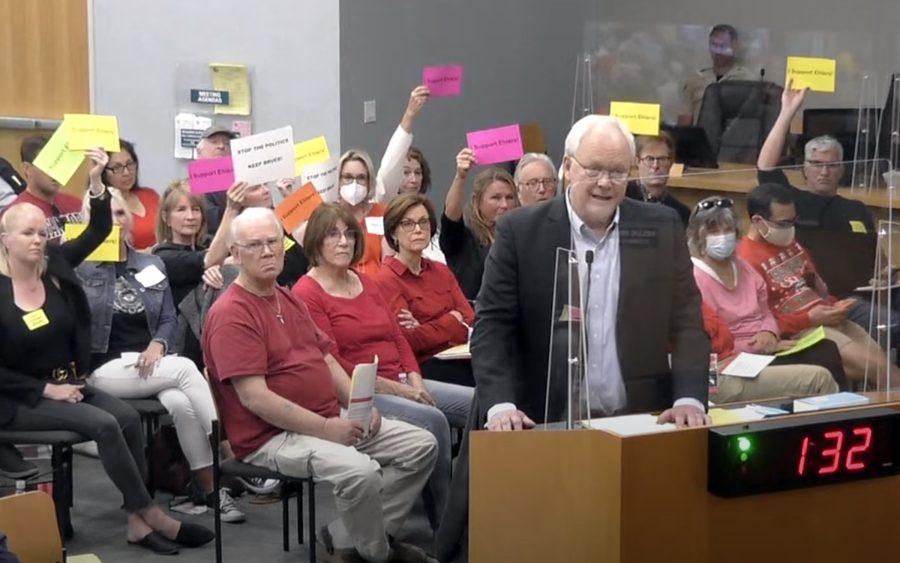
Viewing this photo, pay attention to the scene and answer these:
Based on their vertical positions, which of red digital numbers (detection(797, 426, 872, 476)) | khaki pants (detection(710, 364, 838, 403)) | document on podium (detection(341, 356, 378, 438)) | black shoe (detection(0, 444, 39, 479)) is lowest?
black shoe (detection(0, 444, 39, 479))

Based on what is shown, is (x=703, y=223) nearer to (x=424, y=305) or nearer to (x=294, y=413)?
(x=294, y=413)

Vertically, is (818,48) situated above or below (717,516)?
above

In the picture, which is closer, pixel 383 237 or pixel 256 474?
pixel 256 474

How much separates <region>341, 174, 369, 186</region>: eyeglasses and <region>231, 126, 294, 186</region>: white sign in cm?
60

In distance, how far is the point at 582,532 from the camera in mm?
2689

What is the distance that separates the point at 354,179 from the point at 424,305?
105 centimetres

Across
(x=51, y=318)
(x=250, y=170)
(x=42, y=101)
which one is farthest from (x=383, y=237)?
(x=42, y=101)

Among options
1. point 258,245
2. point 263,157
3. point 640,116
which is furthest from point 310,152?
point 258,245

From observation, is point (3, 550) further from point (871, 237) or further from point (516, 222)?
point (871, 237)

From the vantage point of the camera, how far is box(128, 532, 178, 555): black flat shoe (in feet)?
16.6

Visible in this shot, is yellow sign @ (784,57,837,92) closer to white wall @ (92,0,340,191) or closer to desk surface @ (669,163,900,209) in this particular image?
desk surface @ (669,163,900,209)

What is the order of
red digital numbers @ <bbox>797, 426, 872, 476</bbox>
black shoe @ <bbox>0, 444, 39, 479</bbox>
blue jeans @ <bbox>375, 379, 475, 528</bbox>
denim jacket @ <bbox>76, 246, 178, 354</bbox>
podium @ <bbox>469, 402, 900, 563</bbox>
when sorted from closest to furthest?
podium @ <bbox>469, 402, 900, 563</bbox>, red digital numbers @ <bbox>797, 426, 872, 476</bbox>, black shoe @ <bbox>0, 444, 39, 479</bbox>, blue jeans @ <bbox>375, 379, 475, 528</bbox>, denim jacket @ <bbox>76, 246, 178, 354</bbox>

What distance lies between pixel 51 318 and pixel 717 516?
3.20m

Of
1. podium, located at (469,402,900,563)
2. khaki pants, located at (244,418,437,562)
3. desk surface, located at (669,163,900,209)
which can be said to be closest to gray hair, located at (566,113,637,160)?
desk surface, located at (669,163,900,209)
